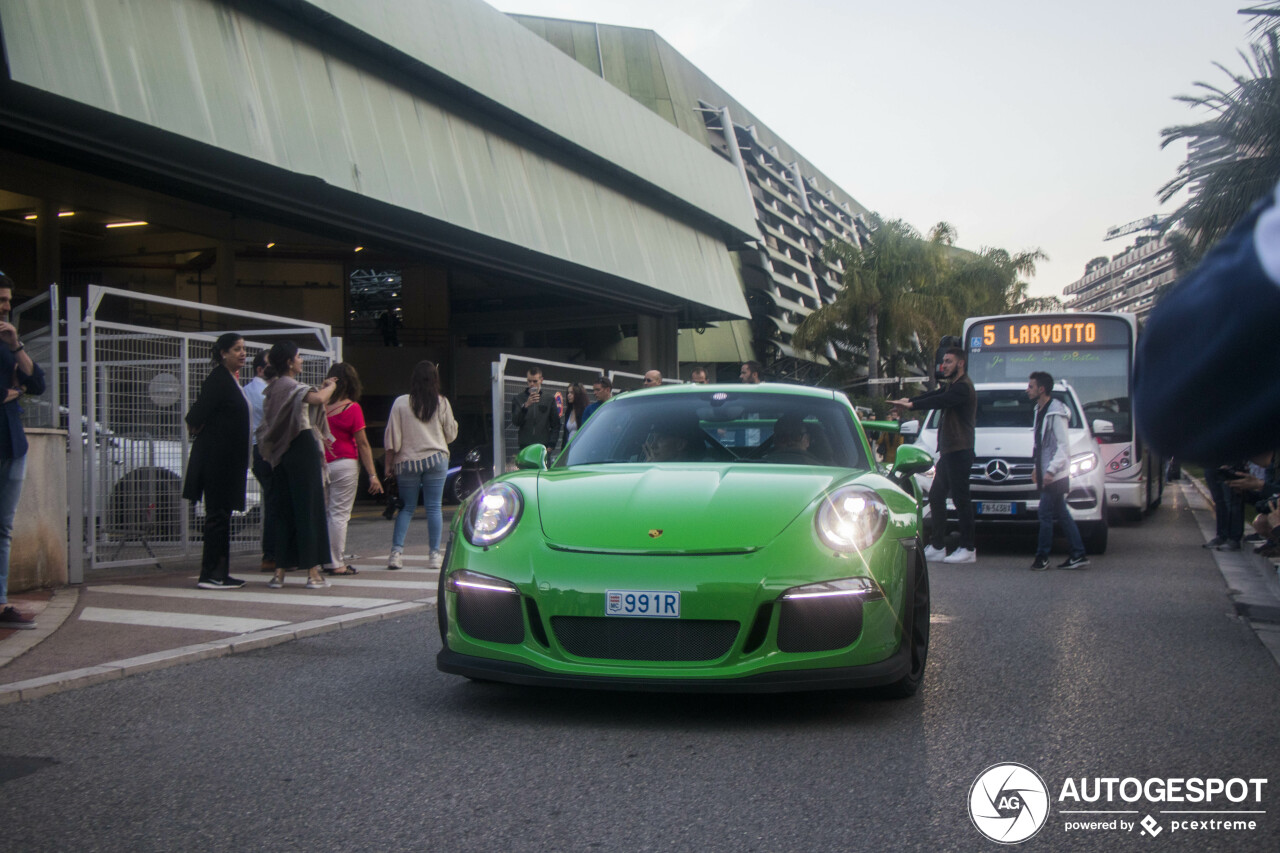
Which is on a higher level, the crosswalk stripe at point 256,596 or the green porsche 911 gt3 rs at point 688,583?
the green porsche 911 gt3 rs at point 688,583

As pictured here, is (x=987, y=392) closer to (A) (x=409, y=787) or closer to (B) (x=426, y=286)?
(A) (x=409, y=787)

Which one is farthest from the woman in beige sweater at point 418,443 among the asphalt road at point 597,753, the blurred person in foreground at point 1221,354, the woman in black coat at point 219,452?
the blurred person in foreground at point 1221,354

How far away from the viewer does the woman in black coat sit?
8398 millimetres

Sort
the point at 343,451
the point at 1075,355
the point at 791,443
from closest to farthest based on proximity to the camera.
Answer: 1. the point at 791,443
2. the point at 343,451
3. the point at 1075,355

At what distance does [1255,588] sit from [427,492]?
658 cm

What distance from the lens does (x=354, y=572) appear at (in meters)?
9.70

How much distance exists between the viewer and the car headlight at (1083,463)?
1167 cm

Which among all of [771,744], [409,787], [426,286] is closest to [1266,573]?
[771,744]

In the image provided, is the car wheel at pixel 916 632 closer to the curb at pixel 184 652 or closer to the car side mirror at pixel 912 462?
the car side mirror at pixel 912 462

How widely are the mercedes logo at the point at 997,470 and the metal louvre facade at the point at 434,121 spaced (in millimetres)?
9052

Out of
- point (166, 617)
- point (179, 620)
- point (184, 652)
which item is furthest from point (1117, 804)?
Answer: point (166, 617)

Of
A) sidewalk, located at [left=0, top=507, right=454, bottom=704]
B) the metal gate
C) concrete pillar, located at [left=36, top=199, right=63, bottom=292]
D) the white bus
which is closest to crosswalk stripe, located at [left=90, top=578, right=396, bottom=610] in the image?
sidewalk, located at [left=0, top=507, right=454, bottom=704]

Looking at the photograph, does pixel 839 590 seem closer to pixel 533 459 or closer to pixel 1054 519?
pixel 533 459

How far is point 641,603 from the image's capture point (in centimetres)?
426
